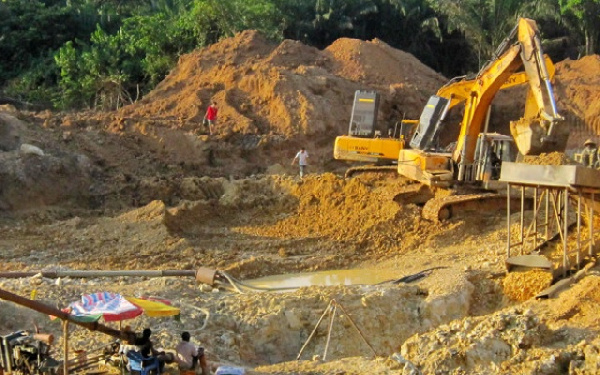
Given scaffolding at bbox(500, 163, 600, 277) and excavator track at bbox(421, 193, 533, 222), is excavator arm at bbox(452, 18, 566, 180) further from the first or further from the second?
scaffolding at bbox(500, 163, 600, 277)

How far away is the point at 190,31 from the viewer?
31.5m

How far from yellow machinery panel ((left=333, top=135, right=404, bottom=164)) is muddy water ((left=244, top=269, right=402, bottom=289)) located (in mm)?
4224

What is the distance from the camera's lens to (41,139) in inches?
872

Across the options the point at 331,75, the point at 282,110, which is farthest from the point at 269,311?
the point at 331,75

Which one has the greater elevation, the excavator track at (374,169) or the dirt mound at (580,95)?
the dirt mound at (580,95)

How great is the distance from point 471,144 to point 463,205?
4.30 ft

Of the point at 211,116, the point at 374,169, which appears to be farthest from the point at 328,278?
the point at 211,116

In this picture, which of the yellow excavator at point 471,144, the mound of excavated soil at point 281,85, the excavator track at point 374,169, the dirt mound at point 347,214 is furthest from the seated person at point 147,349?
the mound of excavated soil at point 281,85

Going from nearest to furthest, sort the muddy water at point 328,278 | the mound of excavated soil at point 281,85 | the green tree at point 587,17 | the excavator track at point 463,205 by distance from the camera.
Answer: the muddy water at point 328,278 < the excavator track at point 463,205 < the mound of excavated soil at point 281,85 < the green tree at point 587,17

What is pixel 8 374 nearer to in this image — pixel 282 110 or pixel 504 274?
pixel 504 274

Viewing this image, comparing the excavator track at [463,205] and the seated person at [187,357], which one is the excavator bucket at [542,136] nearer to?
the excavator track at [463,205]

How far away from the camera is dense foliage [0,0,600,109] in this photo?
30609 mm

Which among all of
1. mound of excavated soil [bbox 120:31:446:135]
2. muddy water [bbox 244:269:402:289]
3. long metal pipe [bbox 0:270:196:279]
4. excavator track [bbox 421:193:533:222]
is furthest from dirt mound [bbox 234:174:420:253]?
mound of excavated soil [bbox 120:31:446:135]

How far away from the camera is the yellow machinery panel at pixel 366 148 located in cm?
1970
